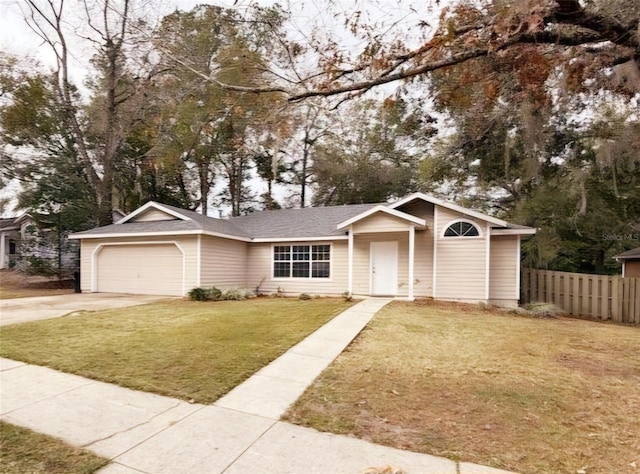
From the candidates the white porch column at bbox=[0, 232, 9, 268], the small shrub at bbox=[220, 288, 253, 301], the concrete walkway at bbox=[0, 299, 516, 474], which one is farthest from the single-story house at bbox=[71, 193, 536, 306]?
the white porch column at bbox=[0, 232, 9, 268]

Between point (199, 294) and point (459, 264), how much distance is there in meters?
8.36

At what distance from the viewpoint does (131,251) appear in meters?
14.3

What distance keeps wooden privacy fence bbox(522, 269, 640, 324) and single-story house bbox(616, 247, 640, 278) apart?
462cm

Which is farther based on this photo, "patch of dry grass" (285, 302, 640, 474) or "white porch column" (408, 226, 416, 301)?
"white porch column" (408, 226, 416, 301)

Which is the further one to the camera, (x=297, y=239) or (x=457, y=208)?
(x=297, y=239)

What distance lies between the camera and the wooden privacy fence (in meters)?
10.7

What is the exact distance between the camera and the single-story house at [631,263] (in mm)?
14354

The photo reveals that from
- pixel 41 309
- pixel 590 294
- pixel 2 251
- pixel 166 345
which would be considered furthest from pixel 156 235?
pixel 2 251

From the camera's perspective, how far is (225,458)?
2590 millimetres

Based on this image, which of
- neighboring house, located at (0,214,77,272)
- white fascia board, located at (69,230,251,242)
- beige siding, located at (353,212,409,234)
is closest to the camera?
beige siding, located at (353,212,409,234)

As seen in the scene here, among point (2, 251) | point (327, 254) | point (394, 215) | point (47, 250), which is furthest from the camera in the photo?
point (2, 251)

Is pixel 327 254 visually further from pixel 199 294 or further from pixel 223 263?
pixel 199 294

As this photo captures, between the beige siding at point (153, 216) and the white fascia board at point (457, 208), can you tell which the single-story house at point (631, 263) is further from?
the beige siding at point (153, 216)

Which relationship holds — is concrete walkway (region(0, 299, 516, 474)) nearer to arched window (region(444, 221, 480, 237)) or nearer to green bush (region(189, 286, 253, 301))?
green bush (region(189, 286, 253, 301))
